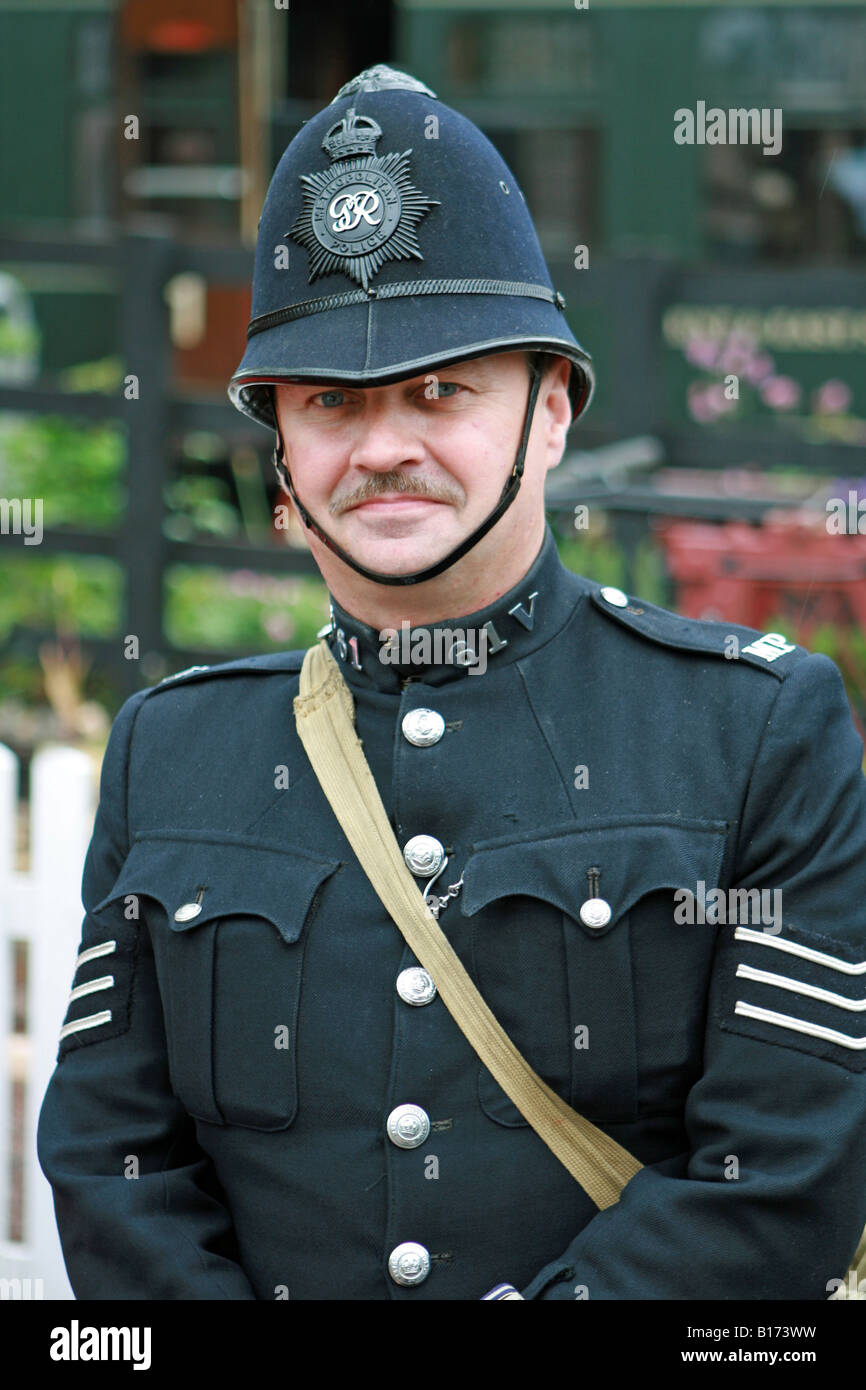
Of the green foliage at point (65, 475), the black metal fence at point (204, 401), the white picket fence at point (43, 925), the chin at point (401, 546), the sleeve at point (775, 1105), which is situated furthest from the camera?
the green foliage at point (65, 475)

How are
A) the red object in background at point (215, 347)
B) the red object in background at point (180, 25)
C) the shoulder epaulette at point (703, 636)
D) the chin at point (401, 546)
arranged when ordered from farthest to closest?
the red object in background at point (215, 347)
the red object in background at point (180, 25)
the shoulder epaulette at point (703, 636)
the chin at point (401, 546)

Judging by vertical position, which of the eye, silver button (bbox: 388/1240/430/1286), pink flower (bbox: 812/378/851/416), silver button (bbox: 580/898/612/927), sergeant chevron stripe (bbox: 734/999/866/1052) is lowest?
silver button (bbox: 388/1240/430/1286)

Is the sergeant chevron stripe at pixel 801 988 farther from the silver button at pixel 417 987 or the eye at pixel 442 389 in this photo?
the eye at pixel 442 389

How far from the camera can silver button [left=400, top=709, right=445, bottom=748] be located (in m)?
2.07

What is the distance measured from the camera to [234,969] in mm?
2051

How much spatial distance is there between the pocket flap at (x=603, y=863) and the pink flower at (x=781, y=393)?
4.95 meters

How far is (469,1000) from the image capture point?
6.41ft

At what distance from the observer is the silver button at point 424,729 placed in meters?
2.07

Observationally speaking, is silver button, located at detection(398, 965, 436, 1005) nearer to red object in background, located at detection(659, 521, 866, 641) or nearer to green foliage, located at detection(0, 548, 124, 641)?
red object in background, located at detection(659, 521, 866, 641)

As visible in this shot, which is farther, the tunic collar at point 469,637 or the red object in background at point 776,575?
the red object in background at point 776,575

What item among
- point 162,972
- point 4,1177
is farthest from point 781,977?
point 4,1177

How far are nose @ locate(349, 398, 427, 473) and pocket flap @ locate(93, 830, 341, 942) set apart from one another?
485 mm

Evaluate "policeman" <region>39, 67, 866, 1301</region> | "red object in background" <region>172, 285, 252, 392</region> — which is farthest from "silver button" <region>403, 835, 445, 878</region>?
"red object in background" <region>172, 285, 252, 392</region>

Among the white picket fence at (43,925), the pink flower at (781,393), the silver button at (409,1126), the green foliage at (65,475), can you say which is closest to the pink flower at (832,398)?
the pink flower at (781,393)
